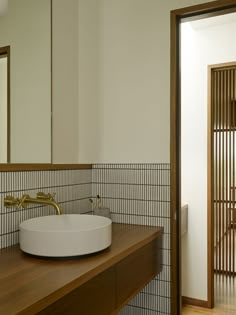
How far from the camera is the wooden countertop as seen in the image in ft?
2.86

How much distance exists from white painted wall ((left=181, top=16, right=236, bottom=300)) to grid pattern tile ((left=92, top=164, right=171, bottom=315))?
92 centimetres

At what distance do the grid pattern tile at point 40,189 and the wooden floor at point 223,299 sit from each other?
138 centimetres

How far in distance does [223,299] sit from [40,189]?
6.64ft

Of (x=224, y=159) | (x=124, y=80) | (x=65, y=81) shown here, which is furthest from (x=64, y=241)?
(x=224, y=159)

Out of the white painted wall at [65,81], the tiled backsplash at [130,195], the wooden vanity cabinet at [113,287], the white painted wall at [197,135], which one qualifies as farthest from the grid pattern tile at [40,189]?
the white painted wall at [197,135]

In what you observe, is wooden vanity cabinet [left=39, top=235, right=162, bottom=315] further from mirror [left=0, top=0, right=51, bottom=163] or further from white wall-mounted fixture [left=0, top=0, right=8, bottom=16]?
white wall-mounted fixture [left=0, top=0, right=8, bottom=16]

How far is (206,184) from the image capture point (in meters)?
2.69

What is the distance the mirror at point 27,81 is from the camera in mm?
1520

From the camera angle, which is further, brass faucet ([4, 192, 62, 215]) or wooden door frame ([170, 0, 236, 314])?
wooden door frame ([170, 0, 236, 314])

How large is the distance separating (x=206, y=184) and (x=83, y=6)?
169 cm

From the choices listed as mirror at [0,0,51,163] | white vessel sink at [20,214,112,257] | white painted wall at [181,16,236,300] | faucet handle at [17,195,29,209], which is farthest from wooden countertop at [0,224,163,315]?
white painted wall at [181,16,236,300]

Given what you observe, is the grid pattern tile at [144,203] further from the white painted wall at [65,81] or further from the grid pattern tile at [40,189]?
Result: the white painted wall at [65,81]

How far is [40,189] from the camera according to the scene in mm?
1608

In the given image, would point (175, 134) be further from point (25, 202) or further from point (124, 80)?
point (25, 202)
